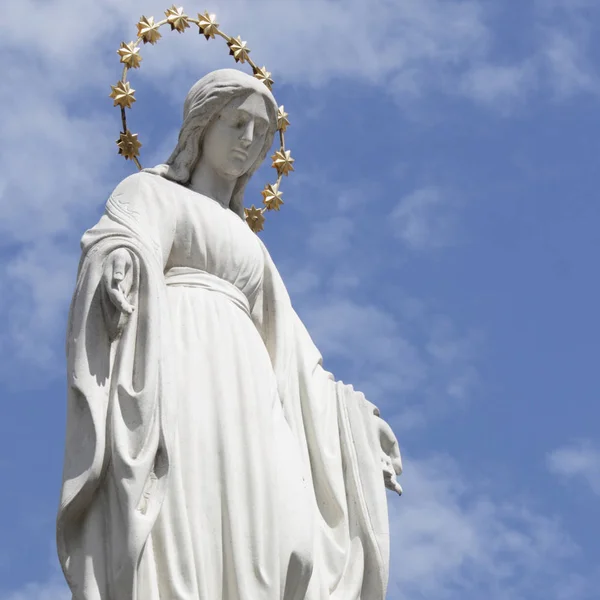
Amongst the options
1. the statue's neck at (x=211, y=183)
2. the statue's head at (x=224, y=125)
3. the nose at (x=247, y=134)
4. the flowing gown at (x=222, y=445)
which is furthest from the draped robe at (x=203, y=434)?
the nose at (x=247, y=134)

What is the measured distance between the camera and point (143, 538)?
9.20 metres

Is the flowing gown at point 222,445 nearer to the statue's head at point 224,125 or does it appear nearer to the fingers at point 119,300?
the statue's head at point 224,125

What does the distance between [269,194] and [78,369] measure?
266cm

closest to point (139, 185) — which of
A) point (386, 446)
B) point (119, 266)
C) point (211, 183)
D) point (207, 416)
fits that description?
point (211, 183)

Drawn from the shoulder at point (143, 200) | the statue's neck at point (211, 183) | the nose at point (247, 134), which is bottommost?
the shoulder at point (143, 200)

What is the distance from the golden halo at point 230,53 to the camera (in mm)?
11562

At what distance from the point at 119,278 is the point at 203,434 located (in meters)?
1.00

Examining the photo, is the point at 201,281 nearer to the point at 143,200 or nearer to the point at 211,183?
the point at 143,200

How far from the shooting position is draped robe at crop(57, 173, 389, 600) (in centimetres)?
939

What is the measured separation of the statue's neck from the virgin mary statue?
0.01 m

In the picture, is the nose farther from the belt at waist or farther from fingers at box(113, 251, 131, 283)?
fingers at box(113, 251, 131, 283)

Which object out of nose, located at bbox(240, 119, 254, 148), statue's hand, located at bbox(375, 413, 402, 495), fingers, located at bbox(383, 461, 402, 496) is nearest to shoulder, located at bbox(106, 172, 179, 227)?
nose, located at bbox(240, 119, 254, 148)

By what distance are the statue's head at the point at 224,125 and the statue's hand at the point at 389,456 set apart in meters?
1.89

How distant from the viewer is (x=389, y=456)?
1120 cm
